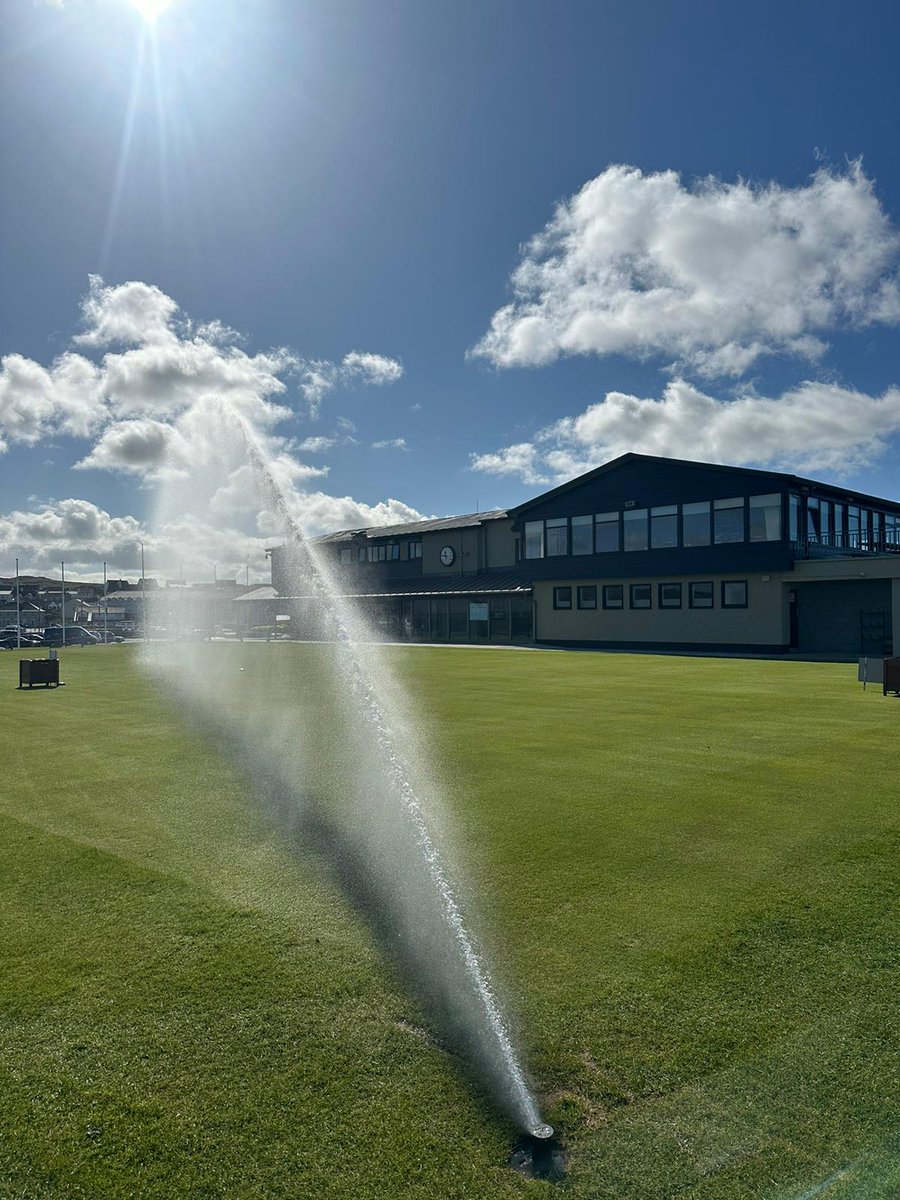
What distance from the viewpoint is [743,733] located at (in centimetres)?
1431

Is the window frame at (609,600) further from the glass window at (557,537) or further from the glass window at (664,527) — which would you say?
the glass window at (557,537)

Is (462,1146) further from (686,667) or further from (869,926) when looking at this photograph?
(686,667)

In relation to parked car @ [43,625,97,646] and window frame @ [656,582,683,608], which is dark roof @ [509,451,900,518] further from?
parked car @ [43,625,97,646]

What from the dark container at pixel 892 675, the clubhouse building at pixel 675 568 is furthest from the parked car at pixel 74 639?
the dark container at pixel 892 675

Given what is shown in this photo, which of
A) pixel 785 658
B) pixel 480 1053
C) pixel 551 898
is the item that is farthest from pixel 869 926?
pixel 785 658

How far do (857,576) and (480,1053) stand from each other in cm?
3812

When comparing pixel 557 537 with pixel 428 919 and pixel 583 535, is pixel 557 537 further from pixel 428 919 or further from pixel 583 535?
pixel 428 919

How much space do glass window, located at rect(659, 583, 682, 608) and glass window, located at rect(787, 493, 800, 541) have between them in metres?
6.94

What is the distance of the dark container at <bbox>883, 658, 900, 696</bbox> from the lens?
19891 millimetres

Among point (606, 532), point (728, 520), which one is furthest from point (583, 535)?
point (728, 520)

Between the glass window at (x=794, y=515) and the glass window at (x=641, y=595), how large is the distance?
8.85 m

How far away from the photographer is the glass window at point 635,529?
46.5m

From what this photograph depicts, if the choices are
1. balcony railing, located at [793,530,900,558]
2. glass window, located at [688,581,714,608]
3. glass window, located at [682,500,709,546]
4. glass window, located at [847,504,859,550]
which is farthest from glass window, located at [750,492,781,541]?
glass window, located at [847,504,859,550]

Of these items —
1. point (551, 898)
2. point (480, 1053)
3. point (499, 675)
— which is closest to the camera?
point (480, 1053)
